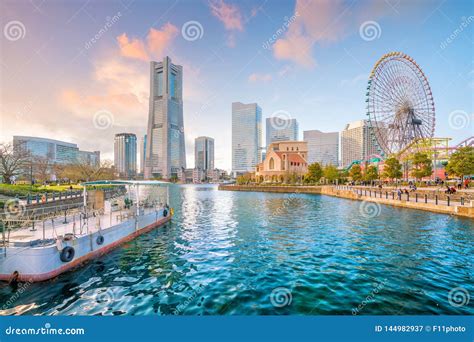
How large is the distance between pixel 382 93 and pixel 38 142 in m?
208

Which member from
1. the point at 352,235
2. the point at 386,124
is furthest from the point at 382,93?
the point at 352,235

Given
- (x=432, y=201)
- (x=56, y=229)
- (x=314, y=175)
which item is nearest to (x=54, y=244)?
(x=56, y=229)

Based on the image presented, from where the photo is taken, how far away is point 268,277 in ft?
35.1

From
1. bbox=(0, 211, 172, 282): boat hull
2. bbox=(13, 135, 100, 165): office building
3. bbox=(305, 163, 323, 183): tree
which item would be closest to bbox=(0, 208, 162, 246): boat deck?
bbox=(0, 211, 172, 282): boat hull

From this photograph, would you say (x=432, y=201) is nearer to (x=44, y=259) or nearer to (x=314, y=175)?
(x=44, y=259)

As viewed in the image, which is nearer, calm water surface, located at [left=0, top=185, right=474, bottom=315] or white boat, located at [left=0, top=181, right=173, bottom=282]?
calm water surface, located at [left=0, top=185, right=474, bottom=315]

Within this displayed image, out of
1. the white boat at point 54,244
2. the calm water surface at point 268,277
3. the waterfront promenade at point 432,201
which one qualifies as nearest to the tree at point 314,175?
the waterfront promenade at point 432,201

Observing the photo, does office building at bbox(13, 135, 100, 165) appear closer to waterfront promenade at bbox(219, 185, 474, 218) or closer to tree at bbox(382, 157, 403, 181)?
waterfront promenade at bbox(219, 185, 474, 218)

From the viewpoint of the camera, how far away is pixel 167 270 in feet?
38.9

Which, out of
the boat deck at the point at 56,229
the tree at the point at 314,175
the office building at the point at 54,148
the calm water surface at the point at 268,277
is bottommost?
the calm water surface at the point at 268,277

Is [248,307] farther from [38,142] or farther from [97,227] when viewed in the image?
[38,142]

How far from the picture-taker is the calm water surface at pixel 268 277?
27.2ft

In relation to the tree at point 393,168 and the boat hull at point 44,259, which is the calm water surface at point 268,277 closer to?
the boat hull at point 44,259

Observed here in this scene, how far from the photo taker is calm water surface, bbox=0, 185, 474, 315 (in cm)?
830
